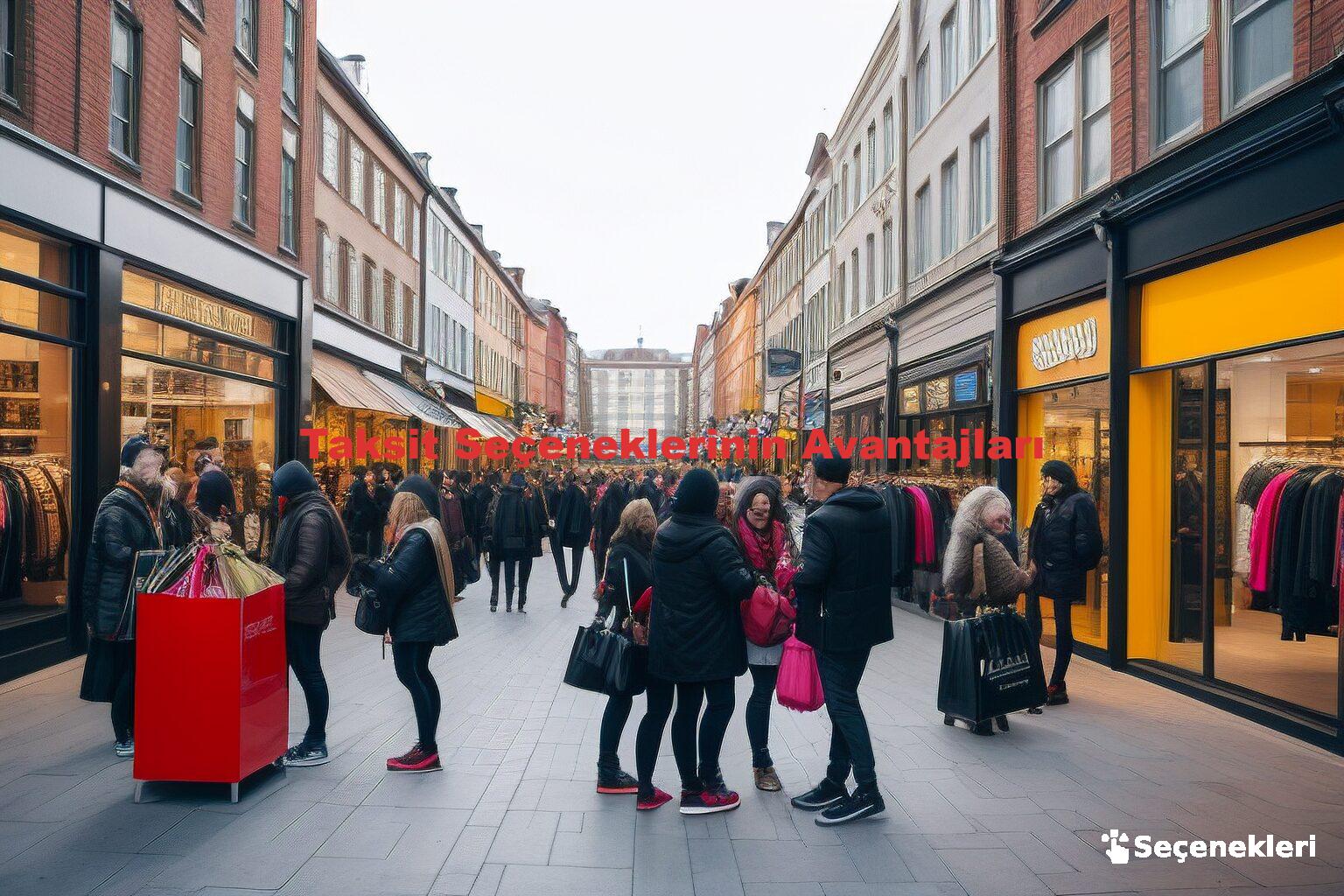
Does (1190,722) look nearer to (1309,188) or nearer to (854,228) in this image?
(1309,188)

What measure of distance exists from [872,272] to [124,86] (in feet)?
55.3

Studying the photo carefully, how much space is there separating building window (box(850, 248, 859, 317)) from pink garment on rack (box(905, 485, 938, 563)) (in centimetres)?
1475

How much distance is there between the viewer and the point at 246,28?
1584cm

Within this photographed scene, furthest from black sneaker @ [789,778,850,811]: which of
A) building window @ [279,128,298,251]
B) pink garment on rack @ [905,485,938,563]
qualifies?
building window @ [279,128,298,251]

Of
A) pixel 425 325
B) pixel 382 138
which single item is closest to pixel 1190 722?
pixel 382 138

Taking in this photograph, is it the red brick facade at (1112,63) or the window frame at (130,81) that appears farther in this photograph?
the window frame at (130,81)

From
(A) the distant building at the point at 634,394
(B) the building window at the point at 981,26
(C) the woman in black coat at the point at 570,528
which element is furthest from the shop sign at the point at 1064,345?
(A) the distant building at the point at 634,394

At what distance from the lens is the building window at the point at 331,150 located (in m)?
21.9

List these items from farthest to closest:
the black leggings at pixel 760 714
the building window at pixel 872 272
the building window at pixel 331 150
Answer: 1. the building window at pixel 872 272
2. the building window at pixel 331 150
3. the black leggings at pixel 760 714

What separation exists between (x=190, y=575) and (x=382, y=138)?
23.8 meters

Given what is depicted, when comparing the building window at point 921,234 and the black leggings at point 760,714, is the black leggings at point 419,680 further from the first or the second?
the building window at point 921,234

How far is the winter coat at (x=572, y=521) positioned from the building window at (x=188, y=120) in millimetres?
6700

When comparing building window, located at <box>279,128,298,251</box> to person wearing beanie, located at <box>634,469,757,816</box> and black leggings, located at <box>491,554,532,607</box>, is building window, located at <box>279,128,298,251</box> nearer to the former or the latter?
black leggings, located at <box>491,554,532,607</box>

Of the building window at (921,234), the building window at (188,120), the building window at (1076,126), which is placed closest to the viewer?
the building window at (1076,126)
